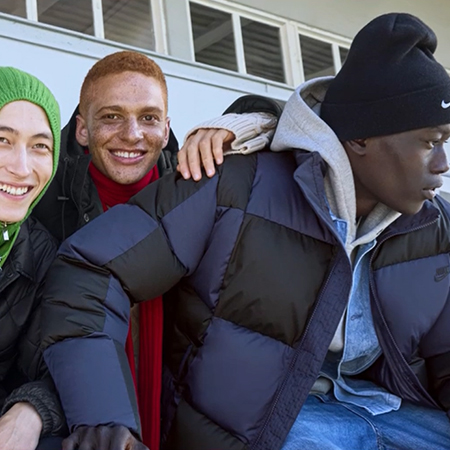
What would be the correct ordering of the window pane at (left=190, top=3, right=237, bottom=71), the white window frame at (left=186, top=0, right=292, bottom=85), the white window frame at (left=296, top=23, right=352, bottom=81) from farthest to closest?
1. the white window frame at (left=296, top=23, right=352, bottom=81)
2. the white window frame at (left=186, top=0, right=292, bottom=85)
3. the window pane at (left=190, top=3, right=237, bottom=71)

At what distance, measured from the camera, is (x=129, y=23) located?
4984 mm

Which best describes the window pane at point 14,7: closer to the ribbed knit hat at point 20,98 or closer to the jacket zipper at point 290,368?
the ribbed knit hat at point 20,98

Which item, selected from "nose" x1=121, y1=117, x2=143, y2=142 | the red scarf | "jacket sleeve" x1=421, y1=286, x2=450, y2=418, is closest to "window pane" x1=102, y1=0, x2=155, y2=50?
"nose" x1=121, y1=117, x2=143, y2=142

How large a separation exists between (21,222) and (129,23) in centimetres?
343

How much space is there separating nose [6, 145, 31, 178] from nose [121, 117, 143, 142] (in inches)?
25.3

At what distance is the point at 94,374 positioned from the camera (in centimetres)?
147

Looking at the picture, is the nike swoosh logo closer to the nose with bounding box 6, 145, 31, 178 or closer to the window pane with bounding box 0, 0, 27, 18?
the nose with bounding box 6, 145, 31, 178

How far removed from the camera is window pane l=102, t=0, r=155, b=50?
493cm

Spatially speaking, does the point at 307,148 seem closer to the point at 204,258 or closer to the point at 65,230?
the point at 204,258

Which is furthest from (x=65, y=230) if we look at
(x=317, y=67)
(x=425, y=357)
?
(x=317, y=67)

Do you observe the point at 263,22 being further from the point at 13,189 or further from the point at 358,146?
the point at 13,189

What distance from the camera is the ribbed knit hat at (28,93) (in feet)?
6.08

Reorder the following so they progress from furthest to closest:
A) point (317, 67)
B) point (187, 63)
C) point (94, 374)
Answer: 1. point (317, 67)
2. point (187, 63)
3. point (94, 374)

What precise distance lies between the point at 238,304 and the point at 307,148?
1.45 ft
